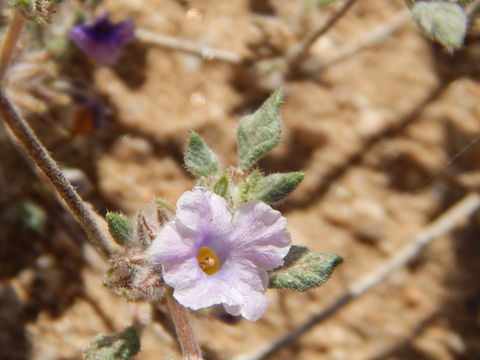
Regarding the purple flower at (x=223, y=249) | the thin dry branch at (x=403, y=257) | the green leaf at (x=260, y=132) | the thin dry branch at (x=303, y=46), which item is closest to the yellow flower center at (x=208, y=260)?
the purple flower at (x=223, y=249)

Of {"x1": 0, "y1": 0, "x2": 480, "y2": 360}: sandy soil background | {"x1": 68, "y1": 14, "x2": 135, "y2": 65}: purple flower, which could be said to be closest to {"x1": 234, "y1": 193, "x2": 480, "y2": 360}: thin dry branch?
{"x1": 0, "y1": 0, "x2": 480, "y2": 360}: sandy soil background

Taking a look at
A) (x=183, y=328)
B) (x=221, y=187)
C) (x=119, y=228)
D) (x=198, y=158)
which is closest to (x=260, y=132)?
(x=198, y=158)

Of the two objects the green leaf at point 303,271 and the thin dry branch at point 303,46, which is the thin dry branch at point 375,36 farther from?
the green leaf at point 303,271

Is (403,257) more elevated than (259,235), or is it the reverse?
(259,235)

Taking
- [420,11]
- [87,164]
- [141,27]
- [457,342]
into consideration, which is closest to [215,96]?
[141,27]

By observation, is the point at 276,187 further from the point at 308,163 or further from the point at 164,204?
the point at 308,163

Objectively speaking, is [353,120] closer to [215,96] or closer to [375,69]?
[375,69]

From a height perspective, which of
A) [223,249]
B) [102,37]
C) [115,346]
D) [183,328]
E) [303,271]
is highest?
[102,37]
